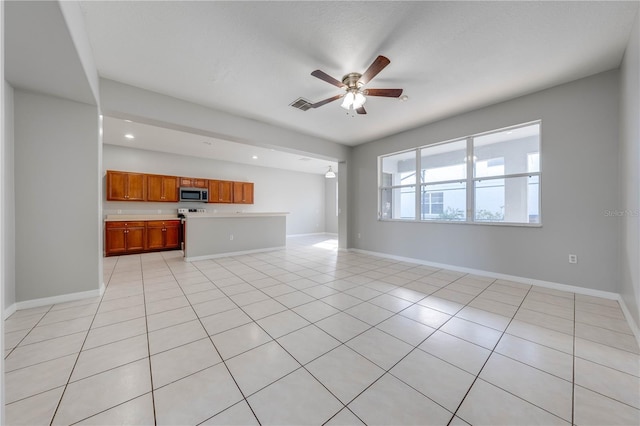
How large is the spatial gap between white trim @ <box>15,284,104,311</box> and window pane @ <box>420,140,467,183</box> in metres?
5.38

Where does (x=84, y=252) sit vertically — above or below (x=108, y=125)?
below

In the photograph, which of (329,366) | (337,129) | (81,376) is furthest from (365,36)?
(81,376)

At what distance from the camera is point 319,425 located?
4.27 feet

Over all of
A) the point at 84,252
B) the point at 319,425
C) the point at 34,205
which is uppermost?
the point at 34,205

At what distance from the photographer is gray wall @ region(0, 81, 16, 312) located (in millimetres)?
2494

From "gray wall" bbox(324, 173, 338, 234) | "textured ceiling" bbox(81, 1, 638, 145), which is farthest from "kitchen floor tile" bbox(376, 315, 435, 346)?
"gray wall" bbox(324, 173, 338, 234)

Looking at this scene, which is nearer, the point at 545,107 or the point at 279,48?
the point at 279,48

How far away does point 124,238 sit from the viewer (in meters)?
5.66

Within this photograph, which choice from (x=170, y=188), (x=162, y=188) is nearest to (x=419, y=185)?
(x=170, y=188)

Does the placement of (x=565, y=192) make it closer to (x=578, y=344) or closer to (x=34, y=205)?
(x=578, y=344)

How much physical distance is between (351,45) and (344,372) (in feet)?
9.60

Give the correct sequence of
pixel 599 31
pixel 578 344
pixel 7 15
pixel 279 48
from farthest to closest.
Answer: pixel 279 48 → pixel 599 31 → pixel 578 344 → pixel 7 15

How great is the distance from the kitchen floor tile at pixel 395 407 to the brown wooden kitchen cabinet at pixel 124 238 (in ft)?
20.8

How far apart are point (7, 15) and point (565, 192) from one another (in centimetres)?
564
